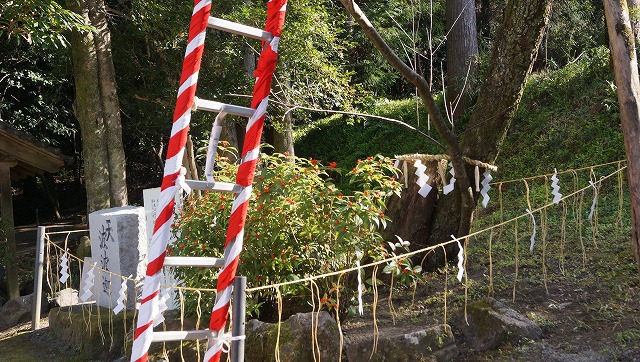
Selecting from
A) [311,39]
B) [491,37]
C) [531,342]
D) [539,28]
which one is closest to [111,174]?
[311,39]

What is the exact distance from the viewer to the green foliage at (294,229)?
16.4 feet

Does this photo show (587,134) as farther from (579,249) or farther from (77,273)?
(77,273)

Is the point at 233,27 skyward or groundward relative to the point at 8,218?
skyward

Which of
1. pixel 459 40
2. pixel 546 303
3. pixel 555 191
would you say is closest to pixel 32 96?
pixel 459 40

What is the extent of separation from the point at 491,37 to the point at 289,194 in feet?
41.6

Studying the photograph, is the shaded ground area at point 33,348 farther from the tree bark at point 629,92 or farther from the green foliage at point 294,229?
the tree bark at point 629,92

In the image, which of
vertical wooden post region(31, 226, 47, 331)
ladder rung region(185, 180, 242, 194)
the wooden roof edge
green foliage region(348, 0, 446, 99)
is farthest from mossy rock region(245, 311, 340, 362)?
green foliage region(348, 0, 446, 99)

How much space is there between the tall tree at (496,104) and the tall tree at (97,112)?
613 cm

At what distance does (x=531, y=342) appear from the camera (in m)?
4.57

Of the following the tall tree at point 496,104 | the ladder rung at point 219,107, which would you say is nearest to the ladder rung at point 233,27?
the ladder rung at point 219,107

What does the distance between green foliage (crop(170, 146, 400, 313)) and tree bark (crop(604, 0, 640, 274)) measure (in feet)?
5.80

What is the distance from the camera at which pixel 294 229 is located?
5.14 metres

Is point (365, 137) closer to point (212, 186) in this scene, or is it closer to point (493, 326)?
point (493, 326)

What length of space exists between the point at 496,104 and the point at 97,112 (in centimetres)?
684
